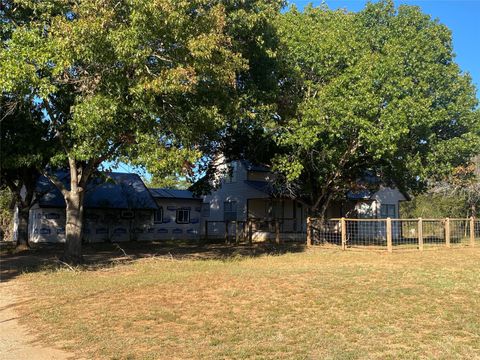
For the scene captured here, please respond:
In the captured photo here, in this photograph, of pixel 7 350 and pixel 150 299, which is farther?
pixel 150 299

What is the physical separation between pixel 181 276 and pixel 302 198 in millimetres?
14118

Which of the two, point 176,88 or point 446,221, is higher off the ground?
point 176,88

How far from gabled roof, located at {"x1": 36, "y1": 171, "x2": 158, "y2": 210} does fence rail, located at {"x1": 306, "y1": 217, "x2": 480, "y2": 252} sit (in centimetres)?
1252

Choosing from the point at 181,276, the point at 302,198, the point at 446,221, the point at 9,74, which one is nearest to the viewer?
the point at 9,74

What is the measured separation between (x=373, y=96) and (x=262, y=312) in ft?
35.2

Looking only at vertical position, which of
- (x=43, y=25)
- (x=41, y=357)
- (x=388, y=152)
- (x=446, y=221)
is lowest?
(x=41, y=357)

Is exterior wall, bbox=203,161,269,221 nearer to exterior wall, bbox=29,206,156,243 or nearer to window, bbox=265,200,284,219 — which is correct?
window, bbox=265,200,284,219

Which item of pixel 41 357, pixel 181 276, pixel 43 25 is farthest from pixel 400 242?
pixel 41 357

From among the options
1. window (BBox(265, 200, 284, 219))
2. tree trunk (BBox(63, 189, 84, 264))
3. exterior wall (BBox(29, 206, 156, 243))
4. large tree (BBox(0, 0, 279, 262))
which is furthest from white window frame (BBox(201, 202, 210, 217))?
large tree (BBox(0, 0, 279, 262))

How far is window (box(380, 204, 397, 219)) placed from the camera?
37116 millimetres

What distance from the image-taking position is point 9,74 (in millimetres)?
11469

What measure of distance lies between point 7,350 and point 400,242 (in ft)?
67.3

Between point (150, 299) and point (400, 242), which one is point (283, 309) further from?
point (400, 242)

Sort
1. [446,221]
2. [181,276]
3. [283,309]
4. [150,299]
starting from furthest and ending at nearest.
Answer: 1. [446,221]
2. [181,276]
3. [150,299]
4. [283,309]
